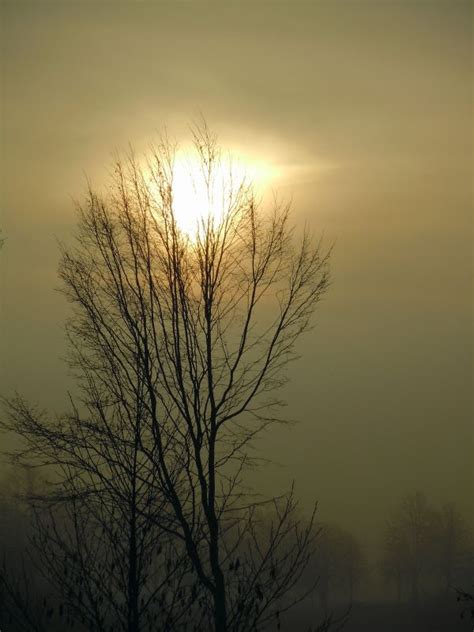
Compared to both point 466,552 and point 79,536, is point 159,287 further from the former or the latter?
point 466,552

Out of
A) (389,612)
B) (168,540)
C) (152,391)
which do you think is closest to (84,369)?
(152,391)

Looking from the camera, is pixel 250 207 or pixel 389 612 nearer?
pixel 250 207

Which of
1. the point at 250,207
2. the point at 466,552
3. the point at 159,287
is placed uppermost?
the point at 250,207

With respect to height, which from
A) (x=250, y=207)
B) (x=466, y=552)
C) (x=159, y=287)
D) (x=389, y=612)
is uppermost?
(x=250, y=207)

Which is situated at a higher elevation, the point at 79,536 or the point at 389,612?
the point at 79,536

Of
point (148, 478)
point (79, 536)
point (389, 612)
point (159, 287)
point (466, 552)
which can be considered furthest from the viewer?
point (466, 552)

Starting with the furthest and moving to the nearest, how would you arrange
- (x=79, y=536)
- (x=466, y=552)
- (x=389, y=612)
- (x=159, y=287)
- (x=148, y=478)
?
(x=466, y=552), (x=389, y=612), (x=159, y=287), (x=148, y=478), (x=79, y=536)

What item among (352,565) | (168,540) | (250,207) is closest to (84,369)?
(168,540)

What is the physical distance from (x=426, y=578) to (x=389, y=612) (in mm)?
6922

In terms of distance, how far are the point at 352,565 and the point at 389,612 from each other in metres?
6.20

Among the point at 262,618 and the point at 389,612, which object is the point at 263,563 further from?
the point at 389,612

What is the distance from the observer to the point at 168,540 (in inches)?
312

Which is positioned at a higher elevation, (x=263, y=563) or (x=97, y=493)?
(x=97, y=493)

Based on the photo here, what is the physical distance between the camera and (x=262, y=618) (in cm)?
801
